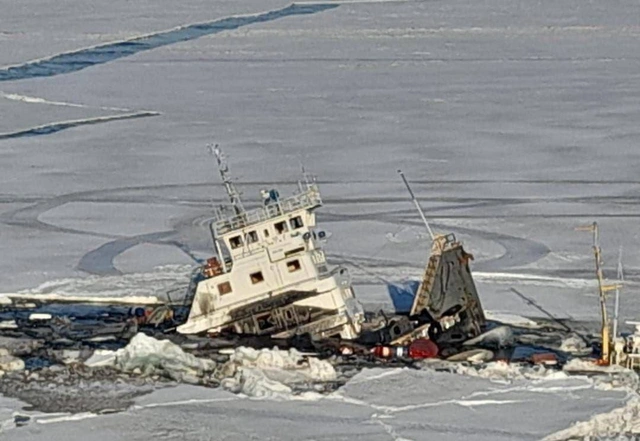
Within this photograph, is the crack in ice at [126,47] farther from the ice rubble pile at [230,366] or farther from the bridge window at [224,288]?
the ice rubble pile at [230,366]

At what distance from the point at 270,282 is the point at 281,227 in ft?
2.47

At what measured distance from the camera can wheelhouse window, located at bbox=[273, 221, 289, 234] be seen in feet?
72.2

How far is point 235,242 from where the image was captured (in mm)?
→ 22031

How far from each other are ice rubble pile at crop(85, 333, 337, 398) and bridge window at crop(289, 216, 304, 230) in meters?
2.38

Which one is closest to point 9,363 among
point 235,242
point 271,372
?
point 271,372

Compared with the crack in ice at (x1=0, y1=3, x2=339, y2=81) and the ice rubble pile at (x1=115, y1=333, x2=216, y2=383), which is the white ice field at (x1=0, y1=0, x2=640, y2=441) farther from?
the ice rubble pile at (x1=115, y1=333, x2=216, y2=383)

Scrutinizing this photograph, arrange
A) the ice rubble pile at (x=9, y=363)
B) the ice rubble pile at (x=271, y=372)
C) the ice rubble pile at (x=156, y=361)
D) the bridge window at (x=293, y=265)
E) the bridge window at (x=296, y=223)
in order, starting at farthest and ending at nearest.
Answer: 1. the bridge window at (x=296, y=223)
2. the bridge window at (x=293, y=265)
3. the ice rubble pile at (x=9, y=363)
4. the ice rubble pile at (x=156, y=361)
5. the ice rubble pile at (x=271, y=372)

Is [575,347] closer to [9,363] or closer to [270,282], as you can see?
[270,282]

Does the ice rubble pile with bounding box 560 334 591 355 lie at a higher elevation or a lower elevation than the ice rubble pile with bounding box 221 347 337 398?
lower

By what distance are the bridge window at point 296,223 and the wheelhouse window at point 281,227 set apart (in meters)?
0.10

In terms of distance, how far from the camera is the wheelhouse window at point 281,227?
22000 mm

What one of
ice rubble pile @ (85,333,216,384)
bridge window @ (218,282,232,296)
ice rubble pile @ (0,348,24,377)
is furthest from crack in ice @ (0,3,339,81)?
ice rubble pile @ (85,333,216,384)

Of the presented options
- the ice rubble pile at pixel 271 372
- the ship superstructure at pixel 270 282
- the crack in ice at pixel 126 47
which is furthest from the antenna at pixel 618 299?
the crack in ice at pixel 126 47

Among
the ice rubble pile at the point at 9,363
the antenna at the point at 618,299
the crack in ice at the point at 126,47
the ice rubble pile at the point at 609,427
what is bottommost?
the ice rubble pile at the point at 609,427
